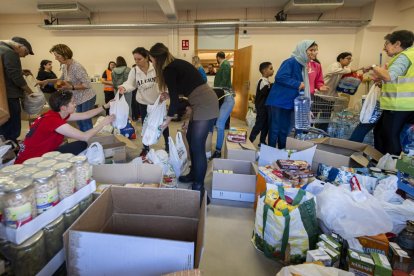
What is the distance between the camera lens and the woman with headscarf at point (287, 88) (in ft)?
8.16

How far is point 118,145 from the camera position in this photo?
2.79 m

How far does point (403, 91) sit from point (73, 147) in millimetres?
2754

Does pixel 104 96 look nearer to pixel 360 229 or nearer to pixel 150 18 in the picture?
pixel 150 18

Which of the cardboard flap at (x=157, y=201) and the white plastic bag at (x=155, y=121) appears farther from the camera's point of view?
the white plastic bag at (x=155, y=121)

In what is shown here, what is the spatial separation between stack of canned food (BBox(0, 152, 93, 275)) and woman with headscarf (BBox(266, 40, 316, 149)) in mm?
2162

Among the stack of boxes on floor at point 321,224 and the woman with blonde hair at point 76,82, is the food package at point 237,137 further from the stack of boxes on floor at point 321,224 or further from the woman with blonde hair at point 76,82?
the woman with blonde hair at point 76,82

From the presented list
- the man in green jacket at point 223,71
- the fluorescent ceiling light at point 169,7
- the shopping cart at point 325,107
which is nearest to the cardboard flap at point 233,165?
the shopping cart at point 325,107

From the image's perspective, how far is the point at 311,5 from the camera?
194 inches

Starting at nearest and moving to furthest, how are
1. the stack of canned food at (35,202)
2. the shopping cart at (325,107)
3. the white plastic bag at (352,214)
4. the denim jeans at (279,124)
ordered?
the stack of canned food at (35,202) < the white plastic bag at (352,214) < the denim jeans at (279,124) < the shopping cart at (325,107)

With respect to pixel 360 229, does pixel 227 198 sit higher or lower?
lower

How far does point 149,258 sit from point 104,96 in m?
6.05

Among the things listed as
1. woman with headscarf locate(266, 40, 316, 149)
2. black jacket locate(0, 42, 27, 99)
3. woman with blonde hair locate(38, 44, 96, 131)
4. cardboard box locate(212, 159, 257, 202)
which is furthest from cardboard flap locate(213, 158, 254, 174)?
black jacket locate(0, 42, 27, 99)

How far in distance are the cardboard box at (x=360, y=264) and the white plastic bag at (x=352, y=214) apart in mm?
158

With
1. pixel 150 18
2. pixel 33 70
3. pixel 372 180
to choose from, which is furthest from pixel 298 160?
pixel 33 70
